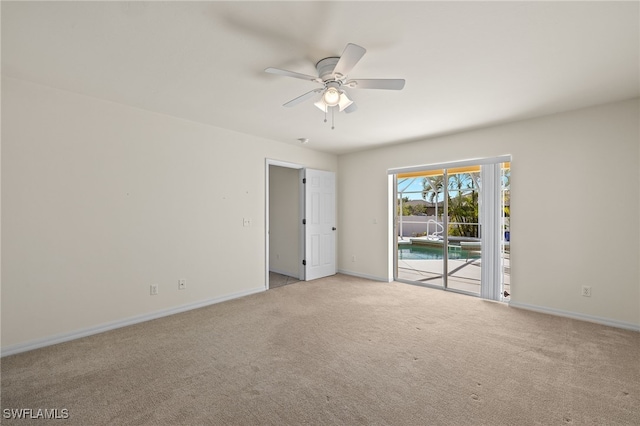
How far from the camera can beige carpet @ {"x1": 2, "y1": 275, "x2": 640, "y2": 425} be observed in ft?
5.81

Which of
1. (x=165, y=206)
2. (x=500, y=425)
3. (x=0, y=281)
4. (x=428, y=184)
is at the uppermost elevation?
(x=428, y=184)

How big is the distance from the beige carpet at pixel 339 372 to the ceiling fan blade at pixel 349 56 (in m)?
2.23

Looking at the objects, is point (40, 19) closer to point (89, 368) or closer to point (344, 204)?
point (89, 368)

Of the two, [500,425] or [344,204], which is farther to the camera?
[344,204]

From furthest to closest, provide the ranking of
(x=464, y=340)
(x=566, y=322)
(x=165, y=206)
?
(x=165, y=206) → (x=566, y=322) → (x=464, y=340)

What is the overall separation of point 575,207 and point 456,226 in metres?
4.04

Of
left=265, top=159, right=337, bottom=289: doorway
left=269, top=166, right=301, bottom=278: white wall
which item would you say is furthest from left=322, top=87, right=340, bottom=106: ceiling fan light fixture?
left=269, top=166, right=301, bottom=278: white wall

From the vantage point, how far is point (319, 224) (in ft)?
17.7

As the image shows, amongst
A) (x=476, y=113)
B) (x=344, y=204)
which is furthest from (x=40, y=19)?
(x=344, y=204)

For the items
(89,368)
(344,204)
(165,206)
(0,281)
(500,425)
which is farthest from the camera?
(344,204)

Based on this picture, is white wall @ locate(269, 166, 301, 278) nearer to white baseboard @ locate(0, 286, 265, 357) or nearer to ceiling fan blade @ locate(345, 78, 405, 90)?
white baseboard @ locate(0, 286, 265, 357)

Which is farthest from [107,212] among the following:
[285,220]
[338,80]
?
[285,220]

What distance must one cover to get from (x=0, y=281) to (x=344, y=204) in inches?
185

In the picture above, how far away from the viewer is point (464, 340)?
277 centimetres
